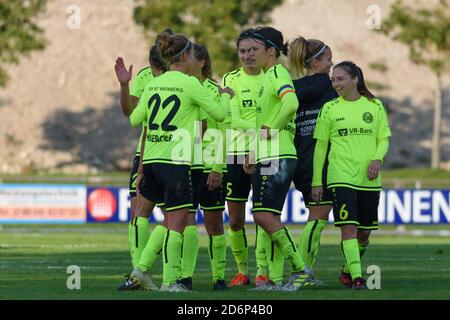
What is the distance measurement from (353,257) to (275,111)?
1.57 meters

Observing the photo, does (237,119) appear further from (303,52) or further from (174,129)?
(174,129)

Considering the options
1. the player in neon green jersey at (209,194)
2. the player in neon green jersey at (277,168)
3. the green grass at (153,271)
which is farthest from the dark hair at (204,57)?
the green grass at (153,271)

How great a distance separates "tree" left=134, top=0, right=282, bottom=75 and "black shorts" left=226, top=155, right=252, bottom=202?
106 feet

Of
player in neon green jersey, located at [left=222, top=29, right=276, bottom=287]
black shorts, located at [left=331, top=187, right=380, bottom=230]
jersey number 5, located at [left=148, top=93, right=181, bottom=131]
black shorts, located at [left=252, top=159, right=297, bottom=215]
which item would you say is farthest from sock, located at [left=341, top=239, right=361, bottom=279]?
jersey number 5, located at [left=148, top=93, right=181, bottom=131]

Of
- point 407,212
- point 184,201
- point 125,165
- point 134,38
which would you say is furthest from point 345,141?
point 134,38

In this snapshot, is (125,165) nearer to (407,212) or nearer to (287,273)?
(407,212)

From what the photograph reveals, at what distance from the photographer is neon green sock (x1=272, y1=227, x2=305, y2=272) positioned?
11.4 metres

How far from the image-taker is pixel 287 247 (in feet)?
37.3

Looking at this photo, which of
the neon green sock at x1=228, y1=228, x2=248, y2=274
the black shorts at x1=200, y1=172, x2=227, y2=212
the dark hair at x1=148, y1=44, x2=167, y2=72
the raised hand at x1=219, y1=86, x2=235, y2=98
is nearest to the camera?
the raised hand at x1=219, y1=86, x2=235, y2=98

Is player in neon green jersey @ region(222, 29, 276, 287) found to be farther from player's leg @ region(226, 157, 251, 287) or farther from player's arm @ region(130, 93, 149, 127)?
player's arm @ region(130, 93, 149, 127)

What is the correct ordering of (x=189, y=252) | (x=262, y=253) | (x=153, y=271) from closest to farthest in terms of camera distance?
(x=189, y=252), (x=262, y=253), (x=153, y=271)

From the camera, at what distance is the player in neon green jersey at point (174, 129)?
426 inches

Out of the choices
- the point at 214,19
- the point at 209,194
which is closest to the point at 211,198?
the point at 209,194

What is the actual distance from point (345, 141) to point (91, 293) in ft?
9.51
